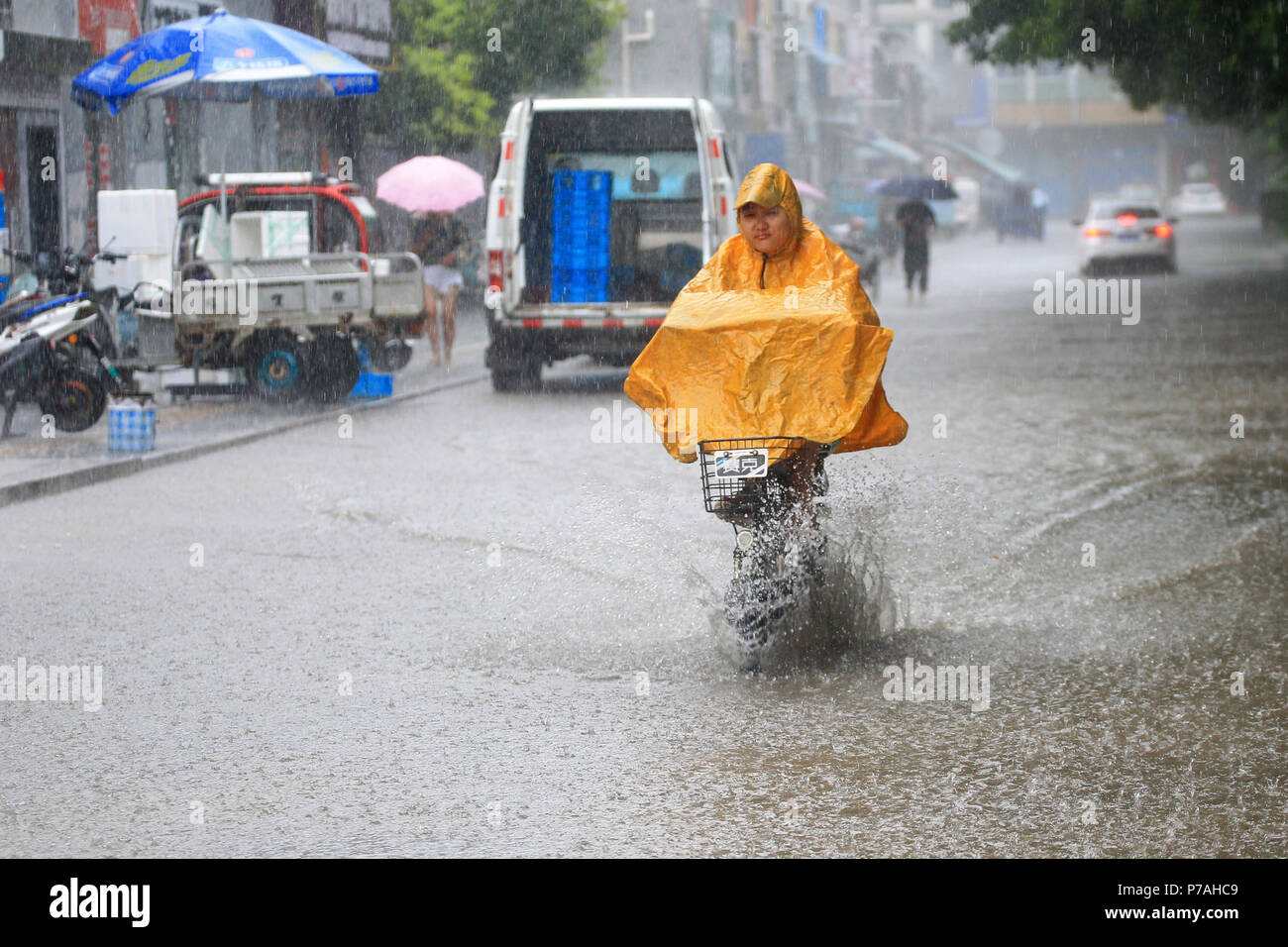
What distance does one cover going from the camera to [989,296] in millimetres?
32469

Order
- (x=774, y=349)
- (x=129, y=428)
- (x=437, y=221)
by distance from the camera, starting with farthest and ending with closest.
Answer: (x=437, y=221)
(x=129, y=428)
(x=774, y=349)

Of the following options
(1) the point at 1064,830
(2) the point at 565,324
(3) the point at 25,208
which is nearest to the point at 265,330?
(2) the point at 565,324

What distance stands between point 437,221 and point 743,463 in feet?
45.9

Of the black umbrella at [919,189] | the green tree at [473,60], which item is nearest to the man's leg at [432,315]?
the green tree at [473,60]

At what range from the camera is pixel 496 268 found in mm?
16656

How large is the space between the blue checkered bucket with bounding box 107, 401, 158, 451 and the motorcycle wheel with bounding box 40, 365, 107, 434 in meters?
0.90

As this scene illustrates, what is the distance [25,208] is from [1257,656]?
1740 cm

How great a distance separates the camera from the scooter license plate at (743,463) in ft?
19.5

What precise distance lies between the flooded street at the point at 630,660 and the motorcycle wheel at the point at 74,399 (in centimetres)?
171

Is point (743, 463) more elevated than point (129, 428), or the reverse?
point (743, 463)

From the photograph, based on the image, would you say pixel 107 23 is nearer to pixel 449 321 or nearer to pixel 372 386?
pixel 449 321

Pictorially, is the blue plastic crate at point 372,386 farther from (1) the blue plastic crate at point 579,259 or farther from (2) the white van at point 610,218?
(1) the blue plastic crate at point 579,259

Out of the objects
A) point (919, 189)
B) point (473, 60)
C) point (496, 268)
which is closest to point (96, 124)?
point (496, 268)

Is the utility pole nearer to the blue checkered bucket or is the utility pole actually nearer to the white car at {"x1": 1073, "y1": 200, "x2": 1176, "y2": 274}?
the white car at {"x1": 1073, "y1": 200, "x2": 1176, "y2": 274}
